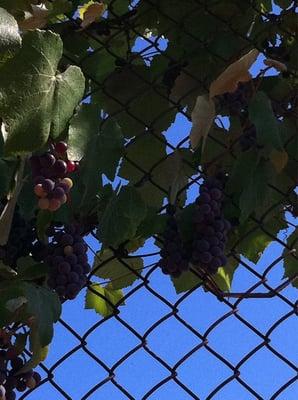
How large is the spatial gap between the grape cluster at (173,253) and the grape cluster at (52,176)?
10.8 inches

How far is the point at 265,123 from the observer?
1712mm

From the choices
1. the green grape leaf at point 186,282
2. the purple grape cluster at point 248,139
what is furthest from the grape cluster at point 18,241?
the purple grape cluster at point 248,139

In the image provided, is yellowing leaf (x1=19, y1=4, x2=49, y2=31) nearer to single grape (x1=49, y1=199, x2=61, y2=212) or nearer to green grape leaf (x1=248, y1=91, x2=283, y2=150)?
single grape (x1=49, y1=199, x2=61, y2=212)

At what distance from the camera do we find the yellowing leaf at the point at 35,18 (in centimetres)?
152

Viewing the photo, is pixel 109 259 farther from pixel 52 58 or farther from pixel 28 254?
pixel 52 58

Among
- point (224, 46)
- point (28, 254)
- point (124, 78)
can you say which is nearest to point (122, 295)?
point (28, 254)

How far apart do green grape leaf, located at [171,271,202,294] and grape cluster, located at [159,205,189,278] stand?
0.47 feet

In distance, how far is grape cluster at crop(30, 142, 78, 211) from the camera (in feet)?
4.57

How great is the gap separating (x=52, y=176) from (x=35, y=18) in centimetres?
28

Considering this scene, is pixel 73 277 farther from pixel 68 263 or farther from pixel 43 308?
pixel 43 308

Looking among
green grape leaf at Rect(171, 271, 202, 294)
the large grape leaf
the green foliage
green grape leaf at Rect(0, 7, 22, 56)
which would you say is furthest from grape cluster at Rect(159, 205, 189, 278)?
green grape leaf at Rect(0, 7, 22, 56)

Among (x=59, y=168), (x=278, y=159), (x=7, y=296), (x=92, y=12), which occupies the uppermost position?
(x=92, y=12)

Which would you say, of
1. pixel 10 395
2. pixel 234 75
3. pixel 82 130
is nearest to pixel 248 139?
pixel 234 75

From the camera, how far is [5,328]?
151 cm
